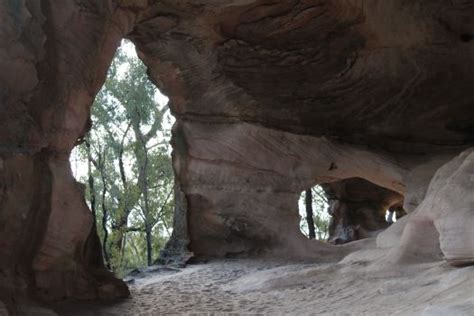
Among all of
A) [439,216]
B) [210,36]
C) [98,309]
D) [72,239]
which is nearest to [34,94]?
[72,239]

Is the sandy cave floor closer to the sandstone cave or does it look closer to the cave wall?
the sandstone cave

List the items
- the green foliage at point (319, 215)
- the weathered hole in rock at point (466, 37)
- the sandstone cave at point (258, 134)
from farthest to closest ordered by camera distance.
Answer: the green foliage at point (319, 215), the weathered hole in rock at point (466, 37), the sandstone cave at point (258, 134)

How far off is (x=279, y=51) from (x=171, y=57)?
66.7 inches

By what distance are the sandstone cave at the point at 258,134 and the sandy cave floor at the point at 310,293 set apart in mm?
35

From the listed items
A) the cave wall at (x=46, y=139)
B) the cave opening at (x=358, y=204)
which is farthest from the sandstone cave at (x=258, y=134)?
the cave opening at (x=358, y=204)

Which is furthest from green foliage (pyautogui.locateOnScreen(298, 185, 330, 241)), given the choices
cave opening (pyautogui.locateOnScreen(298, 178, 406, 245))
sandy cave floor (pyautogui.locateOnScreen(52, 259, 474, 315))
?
sandy cave floor (pyautogui.locateOnScreen(52, 259, 474, 315))

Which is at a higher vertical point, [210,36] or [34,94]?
[210,36]

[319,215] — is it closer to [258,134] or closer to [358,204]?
[358,204]

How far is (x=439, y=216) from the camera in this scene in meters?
4.70

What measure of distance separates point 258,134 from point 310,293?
438 cm

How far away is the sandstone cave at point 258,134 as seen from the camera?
5148 mm

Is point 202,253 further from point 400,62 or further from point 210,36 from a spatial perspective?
point 400,62

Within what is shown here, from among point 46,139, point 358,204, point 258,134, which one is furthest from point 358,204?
point 46,139

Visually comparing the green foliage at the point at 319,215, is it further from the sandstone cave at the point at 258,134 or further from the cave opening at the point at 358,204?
the sandstone cave at the point at 258,134
